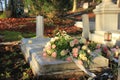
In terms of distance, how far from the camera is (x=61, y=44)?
7.22 metres


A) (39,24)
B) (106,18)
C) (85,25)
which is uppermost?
(106,18)

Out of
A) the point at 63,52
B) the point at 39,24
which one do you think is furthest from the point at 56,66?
the point at 39,24

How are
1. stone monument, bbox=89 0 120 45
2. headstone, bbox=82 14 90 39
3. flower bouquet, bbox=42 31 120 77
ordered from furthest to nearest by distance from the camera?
stone monument, bbox=89 0 120 45, headstone, bbox=82 14 90 39, flower bouquet, bbox=42 31 120 77

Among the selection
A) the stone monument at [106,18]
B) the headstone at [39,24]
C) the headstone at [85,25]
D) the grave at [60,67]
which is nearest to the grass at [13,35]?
the headstone at [39,24]

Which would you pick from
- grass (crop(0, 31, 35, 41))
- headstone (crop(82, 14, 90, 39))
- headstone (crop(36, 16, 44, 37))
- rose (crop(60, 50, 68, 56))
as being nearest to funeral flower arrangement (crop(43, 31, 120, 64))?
rose (crop(60, 50, 68, 56))

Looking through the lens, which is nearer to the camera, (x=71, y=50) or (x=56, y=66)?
(x=56, y=66)

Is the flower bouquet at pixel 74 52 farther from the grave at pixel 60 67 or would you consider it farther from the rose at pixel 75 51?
the grave at pixel 60 67

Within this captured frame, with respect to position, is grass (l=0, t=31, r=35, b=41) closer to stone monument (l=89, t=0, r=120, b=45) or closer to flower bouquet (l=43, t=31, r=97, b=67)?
stone monument (l=89, t=0, r=120, b=45)

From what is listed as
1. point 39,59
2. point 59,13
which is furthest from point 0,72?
point 59,13

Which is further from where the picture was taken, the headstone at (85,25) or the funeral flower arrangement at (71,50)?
the headstone at (85,25)

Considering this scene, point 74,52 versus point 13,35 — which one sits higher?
point 74,52

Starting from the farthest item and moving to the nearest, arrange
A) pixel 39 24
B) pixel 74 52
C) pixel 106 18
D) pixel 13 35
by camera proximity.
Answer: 1. pixel 13 35
2. pixel 106 18
3. pixel 39 24
4. pixel 74 52

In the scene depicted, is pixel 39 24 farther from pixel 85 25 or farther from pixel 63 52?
pixel 63 52

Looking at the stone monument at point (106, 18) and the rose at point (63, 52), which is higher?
the stone monument at point (106, 18)
